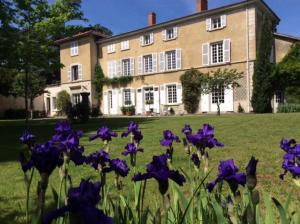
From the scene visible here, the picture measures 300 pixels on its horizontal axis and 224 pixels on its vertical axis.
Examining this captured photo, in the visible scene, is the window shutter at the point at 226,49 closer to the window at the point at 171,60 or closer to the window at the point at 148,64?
the window at the point at 171,60

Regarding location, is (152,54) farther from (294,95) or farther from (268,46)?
(294,95)

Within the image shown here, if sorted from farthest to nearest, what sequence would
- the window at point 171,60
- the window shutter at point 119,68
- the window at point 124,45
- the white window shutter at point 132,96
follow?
the window shutter at point 119,68, the window at point 124,45, the white window shutter at point 132,96, the window at point 171,60

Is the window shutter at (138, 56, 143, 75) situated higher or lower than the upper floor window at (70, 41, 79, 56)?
lower

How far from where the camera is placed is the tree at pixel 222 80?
23062 millimetres

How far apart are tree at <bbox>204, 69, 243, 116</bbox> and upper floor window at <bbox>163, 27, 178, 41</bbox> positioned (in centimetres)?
597

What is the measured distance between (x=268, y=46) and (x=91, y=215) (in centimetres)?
2477

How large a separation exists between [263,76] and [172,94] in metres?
7.72

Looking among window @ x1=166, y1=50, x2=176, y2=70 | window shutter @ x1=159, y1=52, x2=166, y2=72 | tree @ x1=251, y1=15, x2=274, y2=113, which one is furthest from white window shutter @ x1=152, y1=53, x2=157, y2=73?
tree @ x1=251, y1=15, x2=274, y2=113

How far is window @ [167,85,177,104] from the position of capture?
93.0 ft

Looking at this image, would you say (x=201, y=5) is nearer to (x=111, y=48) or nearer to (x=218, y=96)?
(x=218, y=96)

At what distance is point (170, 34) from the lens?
28.7 metres

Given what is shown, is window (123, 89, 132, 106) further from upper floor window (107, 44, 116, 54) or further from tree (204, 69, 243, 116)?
tree (204, 69, 243, 116)

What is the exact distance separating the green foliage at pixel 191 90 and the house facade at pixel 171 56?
0.56 meters

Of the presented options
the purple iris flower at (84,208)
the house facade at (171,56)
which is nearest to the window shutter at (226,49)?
the house facade at (171,56)
